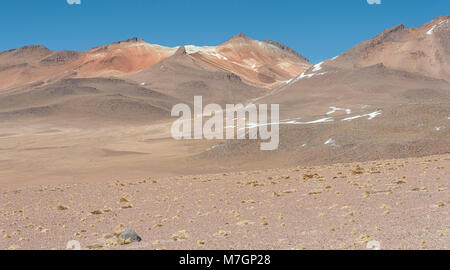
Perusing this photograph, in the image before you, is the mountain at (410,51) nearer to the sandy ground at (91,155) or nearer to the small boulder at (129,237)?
the sandy ground at (91,155)

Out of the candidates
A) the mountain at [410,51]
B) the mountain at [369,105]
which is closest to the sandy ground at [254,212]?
the mountain at [369,105]

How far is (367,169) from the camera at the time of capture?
24.0 metres

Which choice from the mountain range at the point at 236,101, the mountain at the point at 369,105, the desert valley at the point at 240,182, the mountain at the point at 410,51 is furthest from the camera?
the mountain at the point at 410,51

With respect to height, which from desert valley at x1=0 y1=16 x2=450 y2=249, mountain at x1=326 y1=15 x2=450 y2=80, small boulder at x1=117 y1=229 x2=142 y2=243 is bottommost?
small boulder at x1=117 y1=229 x2=142 y2=243

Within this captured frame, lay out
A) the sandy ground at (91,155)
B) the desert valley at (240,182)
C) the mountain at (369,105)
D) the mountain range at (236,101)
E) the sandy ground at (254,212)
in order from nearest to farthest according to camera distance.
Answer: the sandy ground at (254,212) → the desert valley at (240,182) → the mountain at (369,105) → the sandy ground at (91,155) → the mountain range at (236,101)

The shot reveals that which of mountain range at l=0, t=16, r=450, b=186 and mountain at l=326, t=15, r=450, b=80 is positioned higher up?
mountain at l=326, t=15, r=450, b=80

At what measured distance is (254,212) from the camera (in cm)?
1599

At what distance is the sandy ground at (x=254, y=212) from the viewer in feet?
38.4

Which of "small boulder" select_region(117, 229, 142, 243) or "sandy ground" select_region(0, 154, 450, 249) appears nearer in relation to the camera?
"sandy ground" select_region(0, 154, 450, 249)

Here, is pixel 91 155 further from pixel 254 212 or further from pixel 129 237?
pixel 129 237

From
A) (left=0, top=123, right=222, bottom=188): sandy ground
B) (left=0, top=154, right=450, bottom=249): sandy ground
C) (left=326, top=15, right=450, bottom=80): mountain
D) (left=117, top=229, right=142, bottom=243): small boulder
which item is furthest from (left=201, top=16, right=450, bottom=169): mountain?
(left=117, top=229, right=142, bottom=243): small boulder

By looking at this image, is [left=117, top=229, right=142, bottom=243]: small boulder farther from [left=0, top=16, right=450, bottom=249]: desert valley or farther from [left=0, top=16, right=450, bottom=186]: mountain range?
[left=0, top=16, right=450, bottom=186]: mountain range

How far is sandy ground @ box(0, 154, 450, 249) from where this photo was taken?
11711 millimetres

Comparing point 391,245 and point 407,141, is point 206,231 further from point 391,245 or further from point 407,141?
point 407,141
